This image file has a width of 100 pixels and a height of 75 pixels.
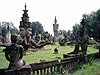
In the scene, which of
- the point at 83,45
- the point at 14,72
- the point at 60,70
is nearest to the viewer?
the point at 14,72

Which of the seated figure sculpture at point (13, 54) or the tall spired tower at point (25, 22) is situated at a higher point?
the tall spired tower at point (25, 22)

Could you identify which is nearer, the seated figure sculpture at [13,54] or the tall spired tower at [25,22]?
the seated figure sculpture at [13,54]

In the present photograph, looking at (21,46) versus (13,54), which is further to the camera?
(21,46)

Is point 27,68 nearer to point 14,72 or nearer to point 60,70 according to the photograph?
point 14,72

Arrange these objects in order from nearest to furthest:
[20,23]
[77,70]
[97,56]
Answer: [77,70] → [97,56] → [20,23]

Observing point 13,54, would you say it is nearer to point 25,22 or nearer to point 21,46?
point 21,46

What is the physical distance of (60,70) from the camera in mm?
9992

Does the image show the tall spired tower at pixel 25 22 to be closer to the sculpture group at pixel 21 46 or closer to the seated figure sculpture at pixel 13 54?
the sculpture group at pixel 21 46

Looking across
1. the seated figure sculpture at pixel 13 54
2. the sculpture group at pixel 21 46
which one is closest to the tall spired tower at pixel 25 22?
the sculpture group at pixel 21 46

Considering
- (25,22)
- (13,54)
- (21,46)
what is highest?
(25,22)

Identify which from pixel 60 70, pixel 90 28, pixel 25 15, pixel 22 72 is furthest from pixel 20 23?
pixel 90 28

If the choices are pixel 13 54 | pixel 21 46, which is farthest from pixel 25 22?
pixel 13 54

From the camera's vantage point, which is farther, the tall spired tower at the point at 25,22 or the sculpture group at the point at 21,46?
the tall spired tower at the point at 25,22

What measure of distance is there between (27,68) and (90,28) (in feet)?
171
